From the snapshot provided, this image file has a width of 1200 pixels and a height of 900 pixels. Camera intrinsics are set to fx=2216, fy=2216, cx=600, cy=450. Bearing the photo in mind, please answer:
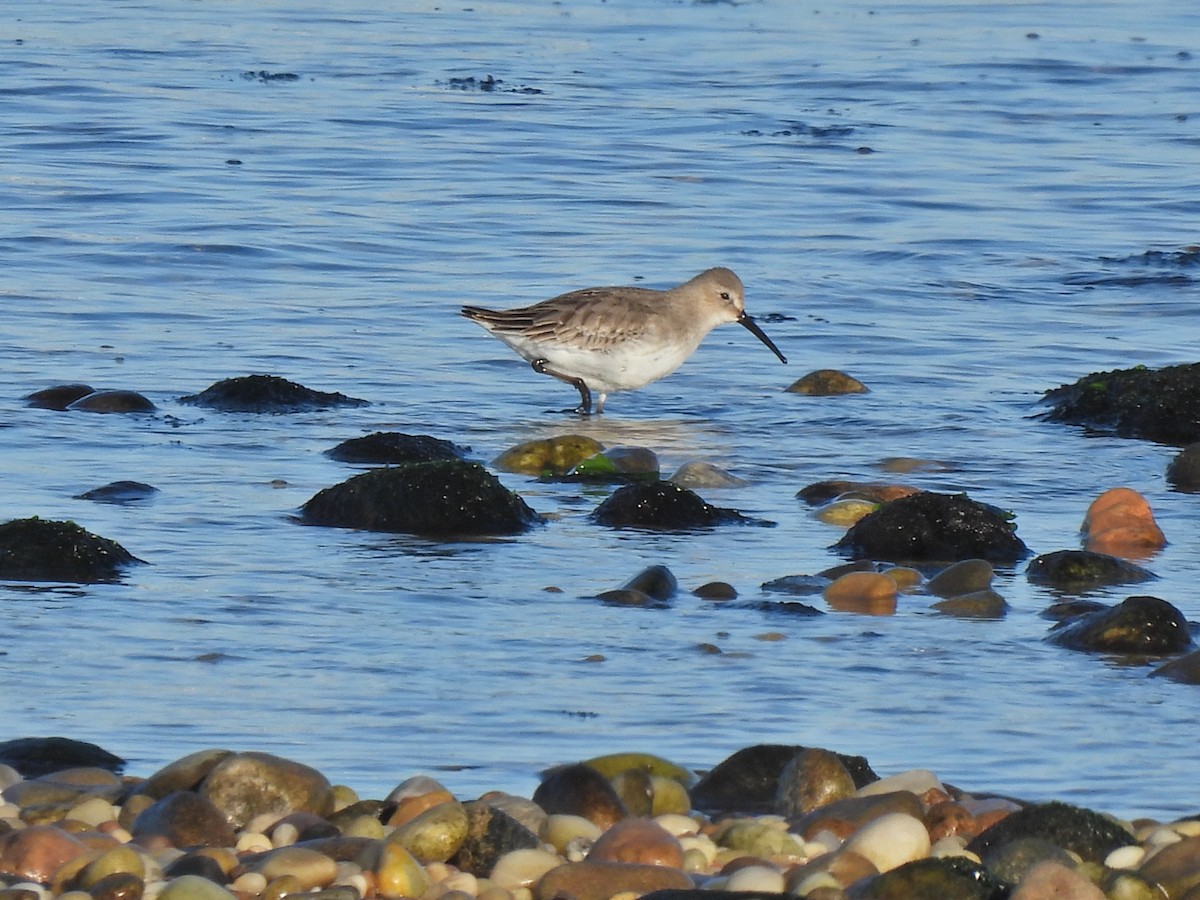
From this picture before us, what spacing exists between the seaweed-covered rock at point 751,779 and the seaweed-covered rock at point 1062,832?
623mm

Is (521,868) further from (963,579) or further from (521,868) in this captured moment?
(963,579)

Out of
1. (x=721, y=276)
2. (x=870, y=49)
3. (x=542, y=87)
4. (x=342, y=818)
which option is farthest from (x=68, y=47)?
(x=342, y=818)

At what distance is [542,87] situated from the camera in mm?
22312

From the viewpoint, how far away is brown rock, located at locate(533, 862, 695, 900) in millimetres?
4809

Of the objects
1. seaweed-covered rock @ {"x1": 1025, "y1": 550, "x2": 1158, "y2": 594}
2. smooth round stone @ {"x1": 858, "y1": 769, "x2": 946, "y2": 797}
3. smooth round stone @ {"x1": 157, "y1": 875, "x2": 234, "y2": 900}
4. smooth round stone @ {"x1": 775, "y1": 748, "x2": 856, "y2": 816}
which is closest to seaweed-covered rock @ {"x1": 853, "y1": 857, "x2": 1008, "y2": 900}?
smooth round stone @ {"x1": 858, "y1": 769, "x2": 946, "y2": 797}

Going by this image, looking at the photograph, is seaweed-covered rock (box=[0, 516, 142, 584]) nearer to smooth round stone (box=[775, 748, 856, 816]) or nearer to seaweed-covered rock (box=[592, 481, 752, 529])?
seaweed-covered rock (box=[592, 481, 752, 529])

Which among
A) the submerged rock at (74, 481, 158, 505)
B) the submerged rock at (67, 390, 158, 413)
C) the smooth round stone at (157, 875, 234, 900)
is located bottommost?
the submerged rock at (74, 481, 158, 505)

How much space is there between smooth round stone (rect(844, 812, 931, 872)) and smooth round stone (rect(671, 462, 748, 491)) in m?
4.44

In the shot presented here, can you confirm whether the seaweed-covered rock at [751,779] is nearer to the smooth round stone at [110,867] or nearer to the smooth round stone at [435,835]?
the smooth round stone at [435,835]

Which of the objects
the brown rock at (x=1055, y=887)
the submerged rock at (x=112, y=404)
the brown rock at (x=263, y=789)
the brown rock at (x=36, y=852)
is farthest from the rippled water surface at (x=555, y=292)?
the brown rock at (x=1055, y=887)

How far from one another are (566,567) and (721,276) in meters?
4.24

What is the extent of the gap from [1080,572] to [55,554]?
359 centimetres

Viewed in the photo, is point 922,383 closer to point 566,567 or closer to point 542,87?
point 566,567

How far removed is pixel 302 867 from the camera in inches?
189
